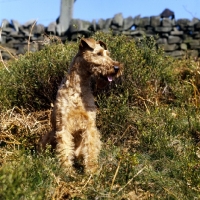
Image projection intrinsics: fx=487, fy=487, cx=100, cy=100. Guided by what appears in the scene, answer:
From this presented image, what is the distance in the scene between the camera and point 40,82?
721cm

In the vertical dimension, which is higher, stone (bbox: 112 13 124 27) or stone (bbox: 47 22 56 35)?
stone (bbox: 112 13 124 27)

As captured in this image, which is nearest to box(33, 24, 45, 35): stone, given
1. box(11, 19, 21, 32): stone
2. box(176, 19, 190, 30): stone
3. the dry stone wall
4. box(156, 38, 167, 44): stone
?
the dry stone wall

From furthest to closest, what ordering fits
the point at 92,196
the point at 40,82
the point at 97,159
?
the point at 40,82
the point at 97,159
the point at 92,196

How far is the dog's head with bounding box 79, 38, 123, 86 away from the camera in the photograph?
5273 mm

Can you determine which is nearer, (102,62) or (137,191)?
(137,191)

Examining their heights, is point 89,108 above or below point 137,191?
above

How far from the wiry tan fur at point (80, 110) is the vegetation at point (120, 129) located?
0.58ft

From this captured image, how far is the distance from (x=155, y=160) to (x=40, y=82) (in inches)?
97.7

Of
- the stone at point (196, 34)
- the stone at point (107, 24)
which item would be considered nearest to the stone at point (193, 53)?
the stone at point (196, 34)

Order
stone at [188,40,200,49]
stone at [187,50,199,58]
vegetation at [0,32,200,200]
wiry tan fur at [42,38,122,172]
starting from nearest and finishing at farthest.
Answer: vegetation at [0,32,200,200]
wiry tan fur at [42,38,122,172]
stone at [187,50,199,58]
stone at [188,40,200,49]

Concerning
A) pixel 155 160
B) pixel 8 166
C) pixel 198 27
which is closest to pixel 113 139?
pixel 155 160

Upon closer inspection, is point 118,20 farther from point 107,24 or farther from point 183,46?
point 183,46

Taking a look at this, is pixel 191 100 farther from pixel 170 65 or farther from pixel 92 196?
pixel 92 196

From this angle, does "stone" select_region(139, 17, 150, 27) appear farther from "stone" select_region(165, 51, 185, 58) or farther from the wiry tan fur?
the wiry tan fur
